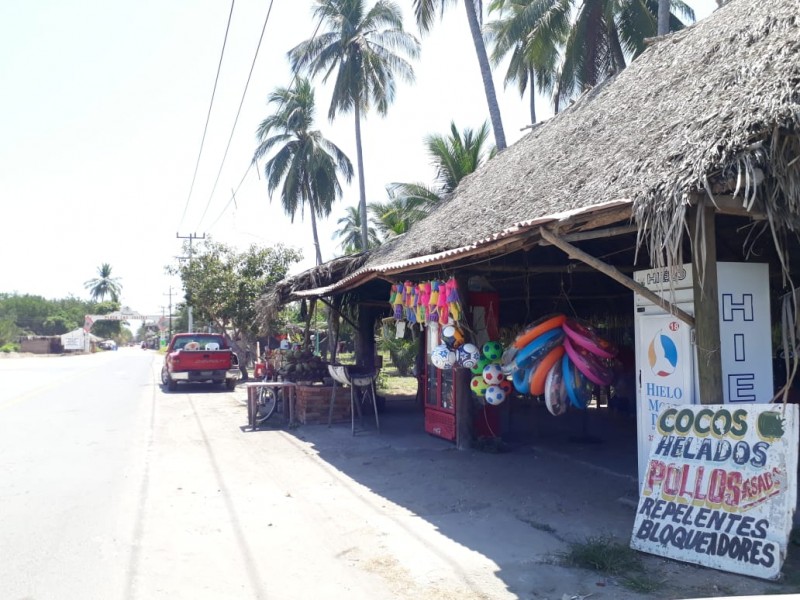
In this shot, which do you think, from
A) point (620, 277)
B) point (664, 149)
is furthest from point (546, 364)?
point (664, 149)

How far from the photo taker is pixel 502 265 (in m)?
9.09

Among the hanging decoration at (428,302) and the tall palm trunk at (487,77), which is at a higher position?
the tall palm trunk at (487,77)

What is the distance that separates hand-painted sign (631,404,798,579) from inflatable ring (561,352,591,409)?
5.54 feet

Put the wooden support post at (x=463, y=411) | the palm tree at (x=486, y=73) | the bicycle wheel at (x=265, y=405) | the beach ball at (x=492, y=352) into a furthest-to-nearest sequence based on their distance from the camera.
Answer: the palm tree at (x=486, y=73), the bicycle wheel at (x=265, y=405), the wooden support post at (x=463, y=411), the beach ball at (x=492, y=352)

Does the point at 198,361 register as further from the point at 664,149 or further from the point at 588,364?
the point at 664,149

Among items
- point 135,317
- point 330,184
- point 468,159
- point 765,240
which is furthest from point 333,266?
point 135,317

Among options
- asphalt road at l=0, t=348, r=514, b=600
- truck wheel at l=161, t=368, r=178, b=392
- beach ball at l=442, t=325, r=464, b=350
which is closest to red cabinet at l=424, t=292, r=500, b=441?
beach ball at l=442, t=325, r=464, b=350

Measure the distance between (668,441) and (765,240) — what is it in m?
3.27

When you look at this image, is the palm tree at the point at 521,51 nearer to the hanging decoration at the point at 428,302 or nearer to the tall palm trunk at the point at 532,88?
the tall palm trunk at the point at 532,88

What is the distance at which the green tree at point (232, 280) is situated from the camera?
2359cm

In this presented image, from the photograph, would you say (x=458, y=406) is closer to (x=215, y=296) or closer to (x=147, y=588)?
(x=147, y=588)

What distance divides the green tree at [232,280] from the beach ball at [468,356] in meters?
15.0

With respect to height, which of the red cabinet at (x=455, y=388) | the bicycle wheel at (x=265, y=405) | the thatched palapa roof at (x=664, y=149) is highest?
the thatched palapa roof at (x=664, y=149)

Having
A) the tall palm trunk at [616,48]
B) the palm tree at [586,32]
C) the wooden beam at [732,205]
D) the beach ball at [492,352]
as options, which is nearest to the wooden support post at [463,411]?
the beach ball at [492,352]
